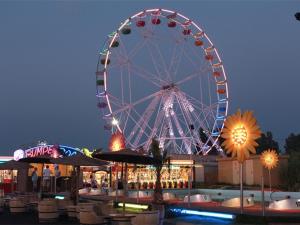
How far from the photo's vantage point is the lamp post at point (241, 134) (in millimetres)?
14344

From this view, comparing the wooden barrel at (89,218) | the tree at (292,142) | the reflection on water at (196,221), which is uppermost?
the tree at (292,142)

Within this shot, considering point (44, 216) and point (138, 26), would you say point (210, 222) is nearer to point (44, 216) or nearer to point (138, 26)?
point (44, 216)

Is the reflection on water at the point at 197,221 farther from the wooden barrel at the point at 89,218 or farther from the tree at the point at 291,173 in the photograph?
the tree at the point at 291,173

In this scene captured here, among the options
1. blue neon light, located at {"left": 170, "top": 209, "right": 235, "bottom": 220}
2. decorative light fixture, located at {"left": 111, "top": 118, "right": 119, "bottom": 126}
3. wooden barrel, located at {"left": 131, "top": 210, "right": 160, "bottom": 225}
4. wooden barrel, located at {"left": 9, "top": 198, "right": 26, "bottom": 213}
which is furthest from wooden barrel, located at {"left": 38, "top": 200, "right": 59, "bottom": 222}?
decorative light fixture, located at {"left": 111, "top": 118, "right": 119, "bottom": 126}

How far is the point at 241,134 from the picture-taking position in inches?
568

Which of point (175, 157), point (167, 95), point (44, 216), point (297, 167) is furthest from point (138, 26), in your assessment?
point (44, 216)

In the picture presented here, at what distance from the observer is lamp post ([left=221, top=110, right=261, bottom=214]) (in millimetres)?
14344

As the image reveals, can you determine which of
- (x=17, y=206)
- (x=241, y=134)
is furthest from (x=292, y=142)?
(x=241, y=134)

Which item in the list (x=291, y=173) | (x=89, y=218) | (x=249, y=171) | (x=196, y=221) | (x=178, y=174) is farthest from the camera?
(x=178, y=174)

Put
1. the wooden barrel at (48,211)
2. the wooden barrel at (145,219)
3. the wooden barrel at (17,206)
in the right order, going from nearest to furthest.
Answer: the wooden barrel at (145,219) → the wooden barrel at (48,211) → the wooden barrel at (17,206)

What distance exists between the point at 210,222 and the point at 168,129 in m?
22.8

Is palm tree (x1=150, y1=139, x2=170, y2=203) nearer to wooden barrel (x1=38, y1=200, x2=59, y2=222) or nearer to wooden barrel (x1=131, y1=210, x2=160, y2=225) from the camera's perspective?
wooden barrel (x1=38, y1=200, x2=59, y2=222)

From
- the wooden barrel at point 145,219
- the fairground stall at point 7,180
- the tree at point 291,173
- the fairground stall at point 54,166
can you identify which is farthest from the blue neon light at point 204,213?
the fairground stall at point 7,180

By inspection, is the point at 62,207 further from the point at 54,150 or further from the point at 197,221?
the point at 54,150
